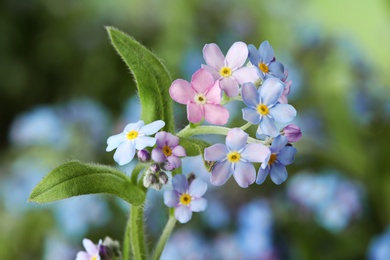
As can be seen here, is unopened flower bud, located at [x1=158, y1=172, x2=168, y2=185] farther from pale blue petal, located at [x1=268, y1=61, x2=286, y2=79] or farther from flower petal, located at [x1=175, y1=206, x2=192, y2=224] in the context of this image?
pale blue petal, located at [x1=268, y1=61, x2=286, y2=79]

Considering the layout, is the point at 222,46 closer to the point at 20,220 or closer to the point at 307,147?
the point at 307,147

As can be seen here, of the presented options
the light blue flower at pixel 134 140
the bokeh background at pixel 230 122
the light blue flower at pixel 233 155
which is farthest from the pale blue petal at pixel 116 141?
the bokeh background at pixel 230 122

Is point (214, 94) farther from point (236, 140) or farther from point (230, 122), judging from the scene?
point (230, 122)

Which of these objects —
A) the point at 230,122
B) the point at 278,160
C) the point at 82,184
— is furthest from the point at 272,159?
the point at 230,122

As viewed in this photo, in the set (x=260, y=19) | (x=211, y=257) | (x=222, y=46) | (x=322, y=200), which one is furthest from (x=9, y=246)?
(x=260, y=19)

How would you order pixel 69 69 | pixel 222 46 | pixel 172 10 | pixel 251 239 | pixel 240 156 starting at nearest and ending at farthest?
pixel 240 156
pixel 251 239
pixel 222 46
pixel 172 10
pixel 69 69

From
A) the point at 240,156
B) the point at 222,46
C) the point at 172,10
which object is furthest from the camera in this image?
the point at 172,10
